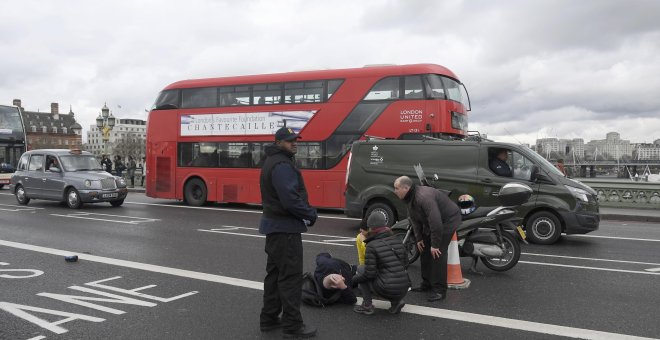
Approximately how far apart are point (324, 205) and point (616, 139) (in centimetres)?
8825

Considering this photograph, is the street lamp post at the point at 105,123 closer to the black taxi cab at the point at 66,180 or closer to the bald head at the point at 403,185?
the black taxi cab at the point at 66,180

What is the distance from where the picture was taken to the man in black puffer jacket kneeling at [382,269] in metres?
5.04

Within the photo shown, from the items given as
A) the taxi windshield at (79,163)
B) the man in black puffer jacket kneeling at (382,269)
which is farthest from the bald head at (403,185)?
the taxi windshield at (79,163)

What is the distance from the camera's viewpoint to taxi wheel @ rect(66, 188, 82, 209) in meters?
15.7

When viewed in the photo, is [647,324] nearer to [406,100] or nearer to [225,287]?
[225,287]

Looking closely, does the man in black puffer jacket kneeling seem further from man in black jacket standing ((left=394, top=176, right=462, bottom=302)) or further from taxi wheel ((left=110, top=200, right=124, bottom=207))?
taxi wheel ((left=110, top=200, right=124, bottom=207))

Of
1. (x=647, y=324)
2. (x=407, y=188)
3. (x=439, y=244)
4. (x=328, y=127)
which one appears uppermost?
(x=328, y=127)

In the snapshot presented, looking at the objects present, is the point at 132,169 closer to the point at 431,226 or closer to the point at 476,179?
the point at 476,179

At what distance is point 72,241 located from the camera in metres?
9.65

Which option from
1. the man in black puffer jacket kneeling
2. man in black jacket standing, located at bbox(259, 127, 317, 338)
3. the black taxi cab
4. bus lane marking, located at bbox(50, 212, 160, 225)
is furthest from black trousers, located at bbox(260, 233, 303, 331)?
the black taxi cab

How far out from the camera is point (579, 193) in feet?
32.0

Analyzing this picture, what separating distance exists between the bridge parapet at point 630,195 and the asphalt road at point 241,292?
7.63 meters

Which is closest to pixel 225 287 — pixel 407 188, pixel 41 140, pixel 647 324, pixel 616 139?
pixel 407 188

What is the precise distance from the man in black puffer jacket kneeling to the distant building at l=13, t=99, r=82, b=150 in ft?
434
